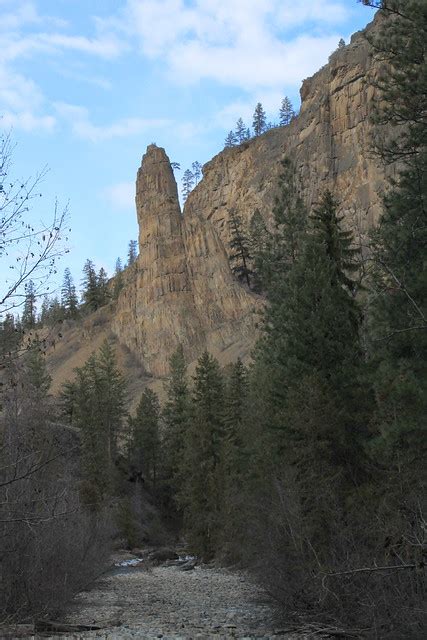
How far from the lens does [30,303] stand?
700 cm

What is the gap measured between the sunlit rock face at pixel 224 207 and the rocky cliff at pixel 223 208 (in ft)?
0.43

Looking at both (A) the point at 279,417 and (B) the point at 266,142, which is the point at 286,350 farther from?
(B) the point at 266,142

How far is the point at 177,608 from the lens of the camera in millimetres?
18078

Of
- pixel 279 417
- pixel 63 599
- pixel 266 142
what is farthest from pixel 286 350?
pixel 266 142

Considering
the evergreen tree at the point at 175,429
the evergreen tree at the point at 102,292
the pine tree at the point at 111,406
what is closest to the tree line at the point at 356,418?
the evergreen tree at the point at 175,429

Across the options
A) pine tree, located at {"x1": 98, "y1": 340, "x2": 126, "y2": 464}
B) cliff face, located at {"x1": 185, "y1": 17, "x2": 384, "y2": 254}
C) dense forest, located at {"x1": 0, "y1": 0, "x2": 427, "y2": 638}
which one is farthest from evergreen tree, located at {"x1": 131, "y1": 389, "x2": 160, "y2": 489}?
dense forest, located at {"x1": 0, "y1": 0, "x2": 427, "y2": 638}

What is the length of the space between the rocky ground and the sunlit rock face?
146ft

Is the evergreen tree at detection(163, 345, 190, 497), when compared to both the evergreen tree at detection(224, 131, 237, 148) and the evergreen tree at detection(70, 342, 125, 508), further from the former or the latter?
the evergreen tree at detection(224, 131, 237, 148)

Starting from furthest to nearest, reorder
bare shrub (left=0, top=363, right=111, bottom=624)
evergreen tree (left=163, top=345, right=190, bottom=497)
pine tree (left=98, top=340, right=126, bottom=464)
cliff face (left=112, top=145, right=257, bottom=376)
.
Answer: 1. cliff face (left=112, top=145, right=257, bottom=376)
2. pine tree (left=98, top=340, right=126, bottom=464)
3. evergreen tree (left=163, top=345, right=190, bottom=497)
4. bare shrub (left=0, top=363, right=111, bottom=624)

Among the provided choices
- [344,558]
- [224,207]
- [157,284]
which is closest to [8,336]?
[344,558]

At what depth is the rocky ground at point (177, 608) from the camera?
511 inches

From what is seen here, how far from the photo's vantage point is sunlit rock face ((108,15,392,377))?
72125 millimetres

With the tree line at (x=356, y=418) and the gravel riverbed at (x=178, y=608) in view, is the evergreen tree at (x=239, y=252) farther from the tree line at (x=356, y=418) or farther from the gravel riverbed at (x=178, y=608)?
the tree line at (x=356, y=418)

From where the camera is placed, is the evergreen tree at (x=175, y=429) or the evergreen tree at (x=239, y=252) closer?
the evergreen tree at (x=175, y=429)
